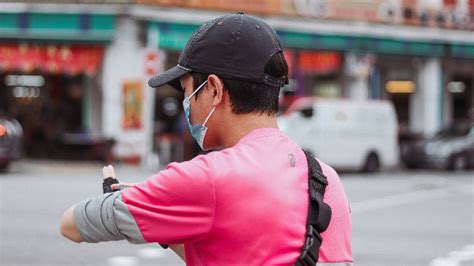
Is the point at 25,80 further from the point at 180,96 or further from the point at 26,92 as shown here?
the point at 180,96

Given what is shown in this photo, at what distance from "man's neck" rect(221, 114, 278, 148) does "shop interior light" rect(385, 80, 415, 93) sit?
100 ft

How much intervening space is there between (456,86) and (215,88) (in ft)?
112

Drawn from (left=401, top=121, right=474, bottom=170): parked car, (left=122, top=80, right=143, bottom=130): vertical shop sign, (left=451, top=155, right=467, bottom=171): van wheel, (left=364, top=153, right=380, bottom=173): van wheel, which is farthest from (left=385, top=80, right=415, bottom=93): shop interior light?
(left=122, top=80, right=143, bottom=130): vertical shop sign

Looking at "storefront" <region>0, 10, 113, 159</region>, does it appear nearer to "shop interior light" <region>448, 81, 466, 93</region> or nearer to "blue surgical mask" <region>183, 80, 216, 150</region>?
"shop interior light" <region>448, 81, 466, 93</region>

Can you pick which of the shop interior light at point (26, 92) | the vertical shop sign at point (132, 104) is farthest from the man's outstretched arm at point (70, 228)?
the shop interior light at point (26, 92)

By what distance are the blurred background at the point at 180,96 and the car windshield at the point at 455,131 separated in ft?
0.14

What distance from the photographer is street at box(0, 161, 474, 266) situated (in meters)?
8.79

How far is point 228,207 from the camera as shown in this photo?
1.98m

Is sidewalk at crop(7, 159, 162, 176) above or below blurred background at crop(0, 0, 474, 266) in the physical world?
below

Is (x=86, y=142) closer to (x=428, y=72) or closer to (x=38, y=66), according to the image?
(x=38, y=66)

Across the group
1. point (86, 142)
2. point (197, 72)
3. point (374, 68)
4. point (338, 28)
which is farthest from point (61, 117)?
point (197, 72)

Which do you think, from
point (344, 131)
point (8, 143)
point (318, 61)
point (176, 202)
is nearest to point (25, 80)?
point (8, 143)

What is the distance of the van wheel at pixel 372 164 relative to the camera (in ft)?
79.7

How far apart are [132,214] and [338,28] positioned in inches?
1050
